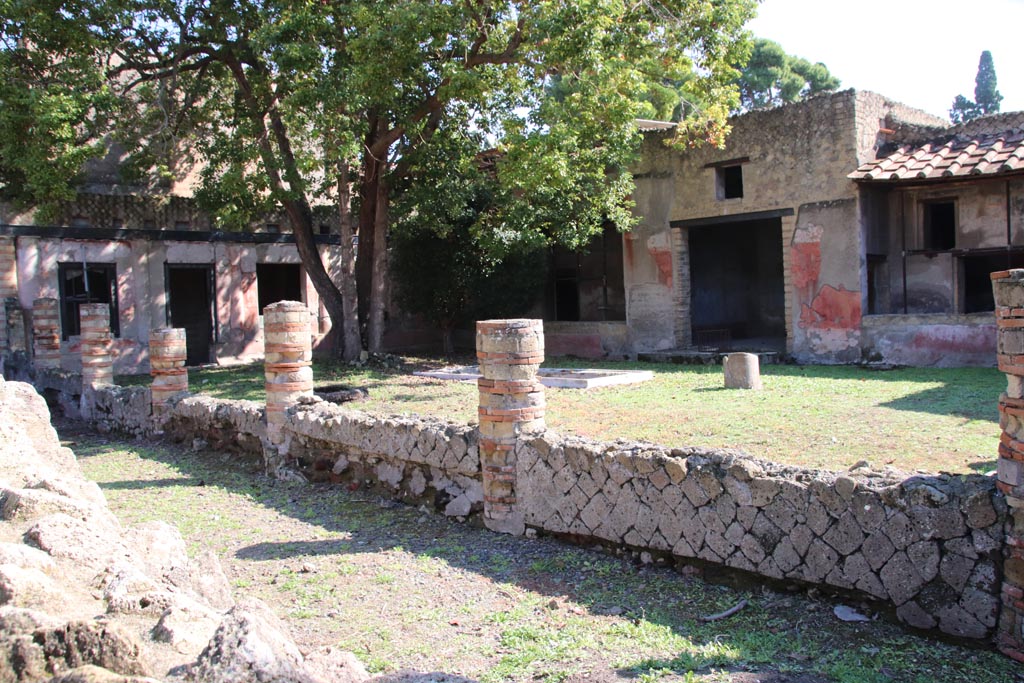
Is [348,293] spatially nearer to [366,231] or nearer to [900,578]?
[366,231]

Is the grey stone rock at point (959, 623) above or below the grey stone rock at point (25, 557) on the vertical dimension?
below

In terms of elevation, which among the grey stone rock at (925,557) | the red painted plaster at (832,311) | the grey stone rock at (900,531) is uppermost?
the red painted plaster at (832,311)

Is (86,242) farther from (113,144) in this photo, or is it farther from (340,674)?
(340,674)

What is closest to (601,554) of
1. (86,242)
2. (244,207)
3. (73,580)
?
(73,580)

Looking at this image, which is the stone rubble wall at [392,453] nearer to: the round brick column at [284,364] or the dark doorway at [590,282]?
the round brick column at [284,364]

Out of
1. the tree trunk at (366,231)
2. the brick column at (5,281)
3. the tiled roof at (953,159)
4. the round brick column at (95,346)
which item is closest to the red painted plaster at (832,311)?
the tiled roof at (953,159)

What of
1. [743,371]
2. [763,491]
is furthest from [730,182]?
[763,491]

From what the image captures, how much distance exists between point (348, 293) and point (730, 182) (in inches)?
306

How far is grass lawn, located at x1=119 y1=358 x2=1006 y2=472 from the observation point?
7.27 metres

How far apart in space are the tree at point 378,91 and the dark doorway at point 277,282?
3705 millimetres

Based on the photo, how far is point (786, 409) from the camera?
9648 mm

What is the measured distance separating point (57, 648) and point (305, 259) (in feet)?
47.6

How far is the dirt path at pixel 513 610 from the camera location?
3.98 metres

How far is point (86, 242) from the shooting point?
645 inches
